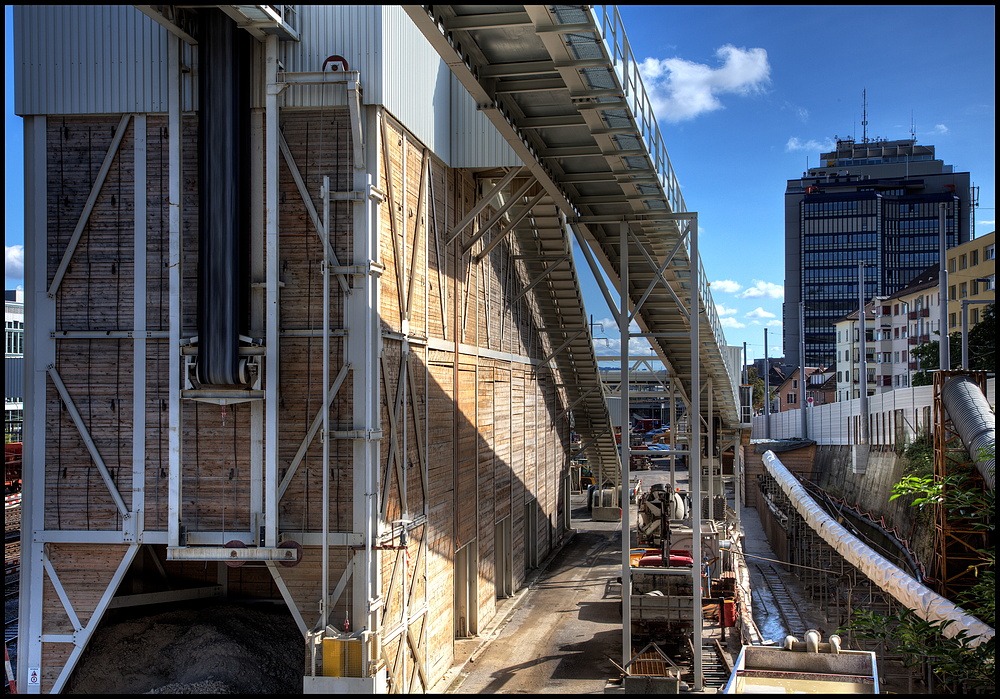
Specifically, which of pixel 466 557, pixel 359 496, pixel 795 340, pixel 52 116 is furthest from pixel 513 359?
pixel 795 340

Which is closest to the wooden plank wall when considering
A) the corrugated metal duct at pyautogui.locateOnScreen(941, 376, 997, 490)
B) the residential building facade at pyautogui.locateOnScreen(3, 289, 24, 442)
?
the corrugated metal duct at pyautogui.locateOnScreen(941, 376, 997, 490)

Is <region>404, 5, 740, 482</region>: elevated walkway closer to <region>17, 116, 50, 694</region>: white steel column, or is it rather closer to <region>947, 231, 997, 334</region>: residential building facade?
<region>17, 116, 50, 694</region>: white steel column

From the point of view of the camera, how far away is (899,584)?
1877cm

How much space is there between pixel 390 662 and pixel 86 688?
18.5 feet

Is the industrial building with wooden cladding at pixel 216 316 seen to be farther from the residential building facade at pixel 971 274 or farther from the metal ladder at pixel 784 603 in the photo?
the residential building facade at pixel 971 274

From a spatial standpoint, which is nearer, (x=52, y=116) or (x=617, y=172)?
(x=52, y=116)

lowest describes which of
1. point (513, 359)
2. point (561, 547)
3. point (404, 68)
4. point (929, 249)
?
point (561, 547)

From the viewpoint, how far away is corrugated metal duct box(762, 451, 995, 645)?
15.1 m

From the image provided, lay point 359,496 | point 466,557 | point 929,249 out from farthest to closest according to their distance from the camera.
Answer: point 929,249 → point 466,557 → point 359,496

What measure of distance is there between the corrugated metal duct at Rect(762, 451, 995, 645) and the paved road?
22.0 feet

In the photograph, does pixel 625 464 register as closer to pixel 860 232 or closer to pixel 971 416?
pixel 971 416

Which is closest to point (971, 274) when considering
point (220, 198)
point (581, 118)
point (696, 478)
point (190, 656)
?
point (696, 478)

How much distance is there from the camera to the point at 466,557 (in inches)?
818

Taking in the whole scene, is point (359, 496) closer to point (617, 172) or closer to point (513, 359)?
point (617, 172)
